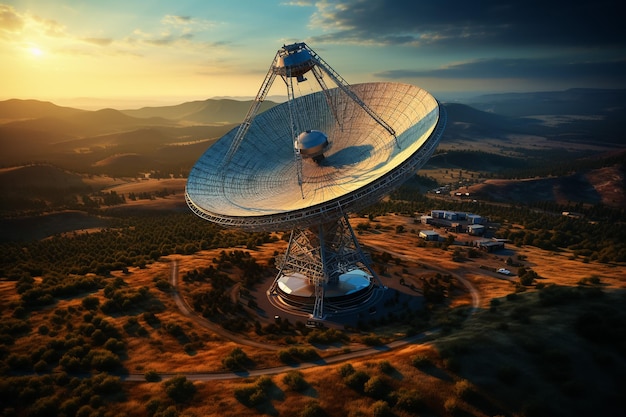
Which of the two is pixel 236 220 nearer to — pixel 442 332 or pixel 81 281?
pixel 442 332

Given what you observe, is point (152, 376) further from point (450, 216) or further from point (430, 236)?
point (450, 216)

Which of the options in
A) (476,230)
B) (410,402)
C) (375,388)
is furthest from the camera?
(476,230)

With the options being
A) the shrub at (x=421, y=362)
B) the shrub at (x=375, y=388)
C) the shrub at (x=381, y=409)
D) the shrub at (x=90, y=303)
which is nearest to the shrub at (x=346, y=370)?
the shrub at (x=375, y=388)

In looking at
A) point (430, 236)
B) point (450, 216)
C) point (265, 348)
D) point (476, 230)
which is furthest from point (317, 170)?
point (450, 216)

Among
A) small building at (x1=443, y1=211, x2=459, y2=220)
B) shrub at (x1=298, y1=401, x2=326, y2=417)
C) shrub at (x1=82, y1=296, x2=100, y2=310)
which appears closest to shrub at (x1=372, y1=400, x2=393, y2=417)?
shrub at (x1=298, y1=401, x2=326, y2=417)

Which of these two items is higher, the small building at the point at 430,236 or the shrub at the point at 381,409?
the shrub at the point at 381,409

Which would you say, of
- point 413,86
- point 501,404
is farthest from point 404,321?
point 413,86

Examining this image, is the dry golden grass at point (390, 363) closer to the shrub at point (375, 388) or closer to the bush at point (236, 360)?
the shrub at point (375, 388)

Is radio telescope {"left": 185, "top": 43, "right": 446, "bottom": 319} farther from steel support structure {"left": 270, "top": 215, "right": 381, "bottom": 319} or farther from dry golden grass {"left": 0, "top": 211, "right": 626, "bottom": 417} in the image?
dry golden grass {"left": 0, "top": 211, "right": 626, "bottom": 417}

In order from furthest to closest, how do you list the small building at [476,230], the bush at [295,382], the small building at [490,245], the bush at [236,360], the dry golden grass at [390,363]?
1. the small building at [476,230]
2. the small building at [490,245]
3. the bush at [236,360]
4. the bush at [295,382]
5. the dry golden grass at [390,363]
